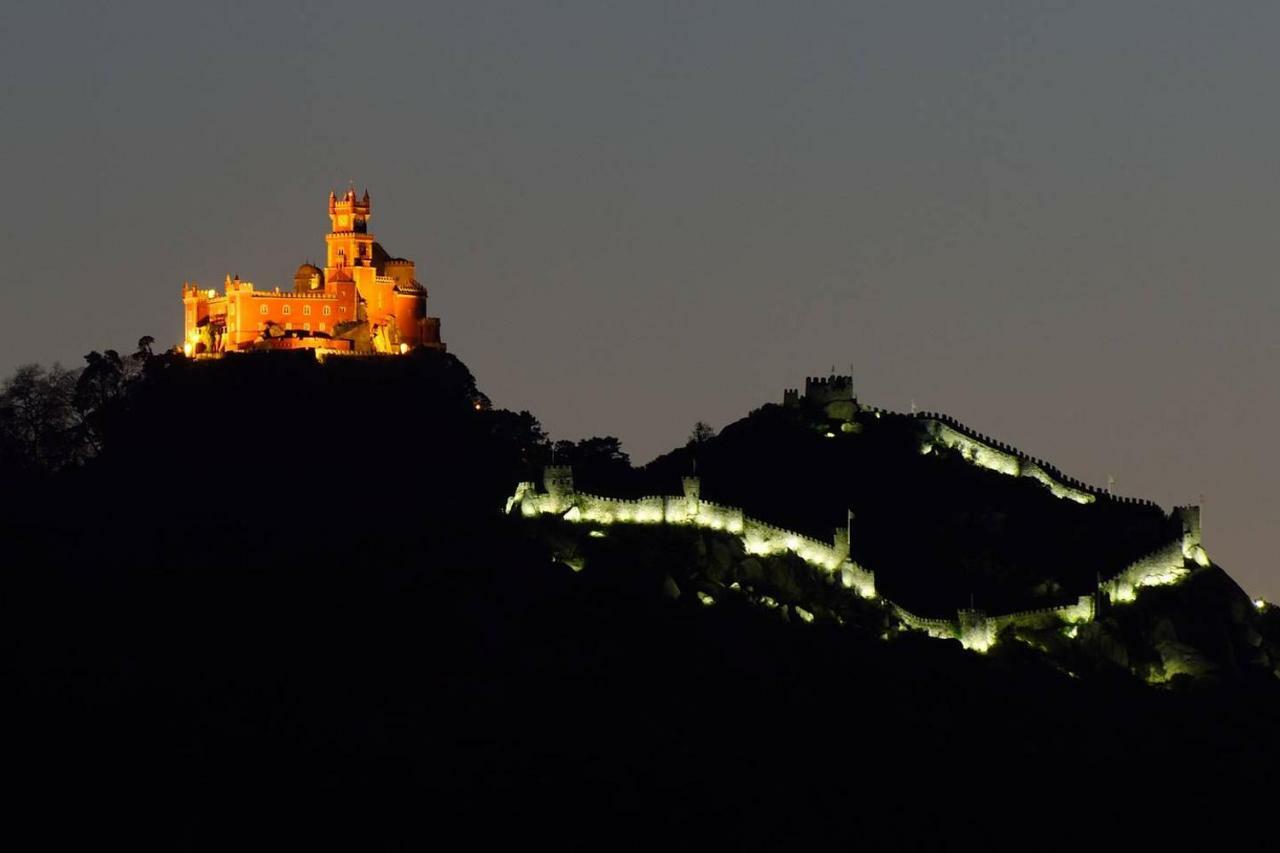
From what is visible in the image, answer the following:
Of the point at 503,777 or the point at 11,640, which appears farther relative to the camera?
the point at 11,640

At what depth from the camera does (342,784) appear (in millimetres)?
156375

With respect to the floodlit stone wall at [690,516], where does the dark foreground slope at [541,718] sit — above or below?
below

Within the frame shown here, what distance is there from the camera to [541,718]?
520 ft

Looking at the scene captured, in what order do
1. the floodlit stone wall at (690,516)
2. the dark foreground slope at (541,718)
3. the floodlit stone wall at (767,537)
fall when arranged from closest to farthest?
the dark foreground slope at (541,718)
the floodlit stone wall at (690,516)
the floodlit stone wall at (767,537)

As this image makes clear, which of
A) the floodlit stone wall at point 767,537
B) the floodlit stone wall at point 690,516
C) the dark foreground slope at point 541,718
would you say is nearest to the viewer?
the dark foreground slope at point 541,718

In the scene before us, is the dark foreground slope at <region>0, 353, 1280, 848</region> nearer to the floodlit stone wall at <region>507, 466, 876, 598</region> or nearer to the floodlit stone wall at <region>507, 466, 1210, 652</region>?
the floodlit stone wall at <region>507, 466, 876, 598</region>

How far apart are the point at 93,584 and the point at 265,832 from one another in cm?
2828

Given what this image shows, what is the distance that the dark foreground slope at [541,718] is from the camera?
155 metres

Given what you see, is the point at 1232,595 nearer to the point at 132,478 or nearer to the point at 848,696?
the point at 848,696

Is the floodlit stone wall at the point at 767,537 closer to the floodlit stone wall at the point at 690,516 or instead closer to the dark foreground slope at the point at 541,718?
the floodlit stone wall at the point at 690,516

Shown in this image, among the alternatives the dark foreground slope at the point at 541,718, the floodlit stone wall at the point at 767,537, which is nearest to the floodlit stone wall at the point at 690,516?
the floodlit stone wall at the point at 767,537

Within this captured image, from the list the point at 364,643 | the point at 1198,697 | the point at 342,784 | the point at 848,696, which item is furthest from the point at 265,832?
the point at 1198,697

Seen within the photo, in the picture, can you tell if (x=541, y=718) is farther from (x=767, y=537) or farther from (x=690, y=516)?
(x=767, y=537)

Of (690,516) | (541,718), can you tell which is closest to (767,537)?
(690,516)
